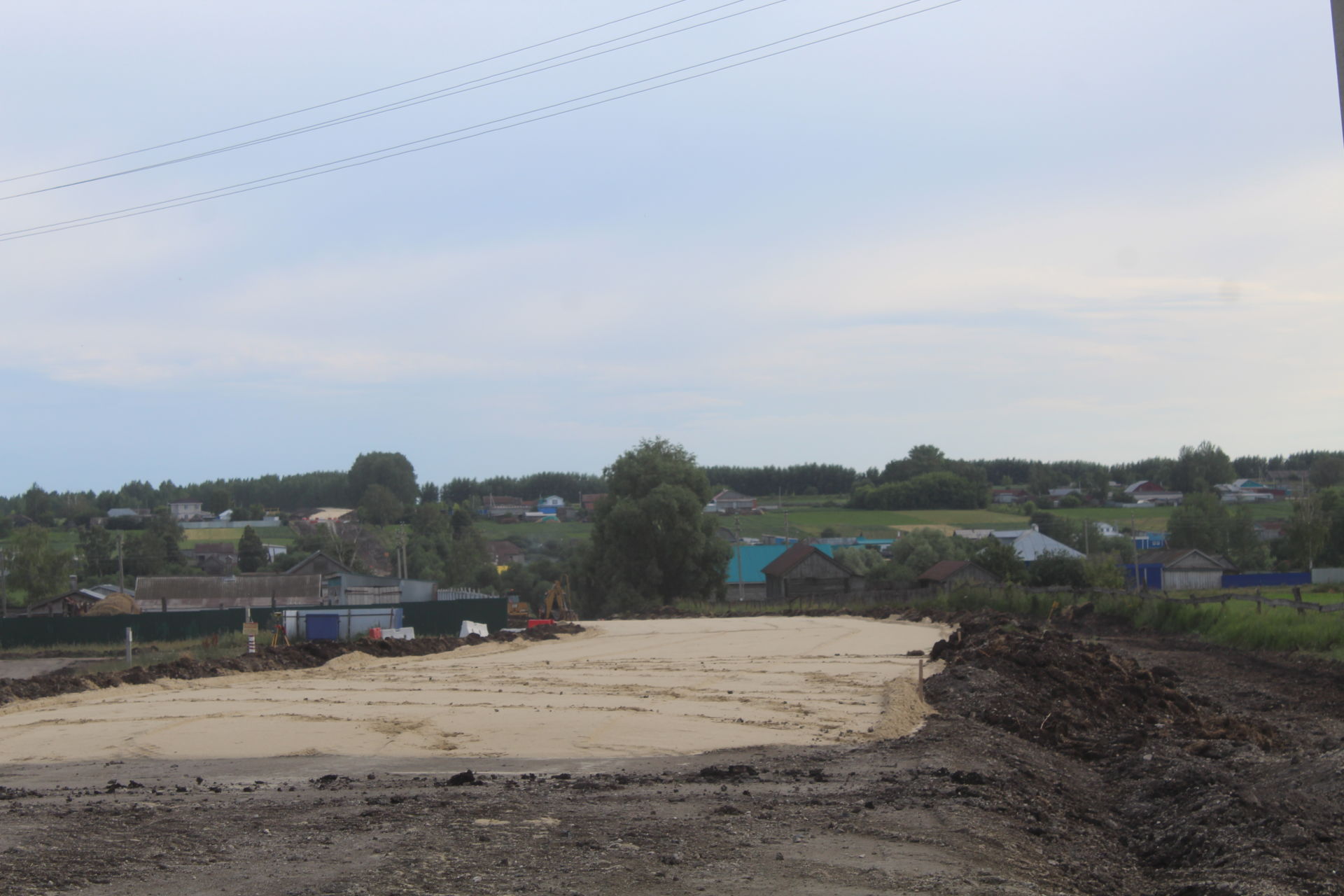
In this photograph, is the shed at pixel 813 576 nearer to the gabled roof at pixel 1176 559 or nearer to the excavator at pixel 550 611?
the gabled roof at pixel 1176 559

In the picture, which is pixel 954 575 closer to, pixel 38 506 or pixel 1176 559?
pixel 1176 559

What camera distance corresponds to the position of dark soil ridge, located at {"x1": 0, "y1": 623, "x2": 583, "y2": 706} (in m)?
21.3

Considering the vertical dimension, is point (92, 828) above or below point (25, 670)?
above

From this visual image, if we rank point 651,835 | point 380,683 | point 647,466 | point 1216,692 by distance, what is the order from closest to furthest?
point 651,835, point 1216,692, point 380,683, point 647,466

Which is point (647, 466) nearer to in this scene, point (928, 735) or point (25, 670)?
point (25, 670)

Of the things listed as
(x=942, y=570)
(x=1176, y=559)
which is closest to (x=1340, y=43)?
(x=942, y=570)

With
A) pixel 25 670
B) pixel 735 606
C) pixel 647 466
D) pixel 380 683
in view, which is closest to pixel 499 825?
pixel 380 683

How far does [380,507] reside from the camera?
13325 cm

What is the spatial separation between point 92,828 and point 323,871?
8.82ft

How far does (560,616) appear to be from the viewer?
157ft

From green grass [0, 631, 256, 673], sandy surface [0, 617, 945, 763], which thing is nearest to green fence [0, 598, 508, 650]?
green grass [0, 631, 256, 673]

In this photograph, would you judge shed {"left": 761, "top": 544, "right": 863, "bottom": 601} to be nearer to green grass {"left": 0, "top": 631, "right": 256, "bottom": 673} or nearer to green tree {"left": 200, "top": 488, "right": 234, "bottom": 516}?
green grass {"left": 0, "top": 631, "right": 256, "bottom": 673}

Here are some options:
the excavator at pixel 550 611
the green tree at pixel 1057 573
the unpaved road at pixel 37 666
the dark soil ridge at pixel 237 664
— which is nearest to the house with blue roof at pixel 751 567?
the green tree at pixel 1057 573

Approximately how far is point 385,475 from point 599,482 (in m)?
34.6
